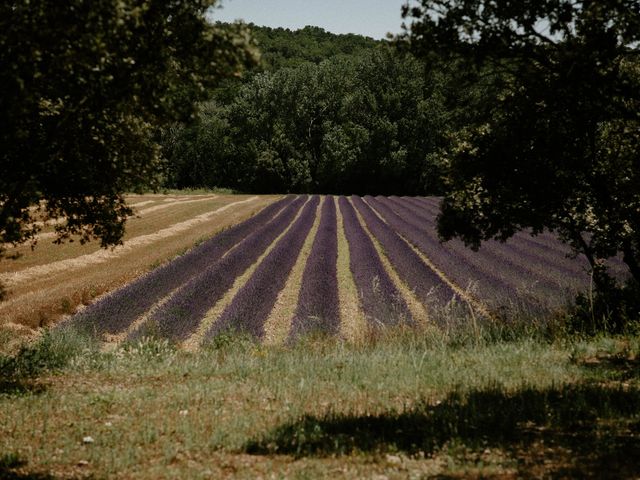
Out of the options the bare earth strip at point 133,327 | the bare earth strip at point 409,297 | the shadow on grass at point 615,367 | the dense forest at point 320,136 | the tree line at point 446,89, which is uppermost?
the dense forest at point 320,136

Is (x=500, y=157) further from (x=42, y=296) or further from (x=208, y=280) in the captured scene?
(x=42, y=296)

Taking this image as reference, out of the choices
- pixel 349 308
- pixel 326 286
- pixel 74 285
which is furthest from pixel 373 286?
pixel 74 285

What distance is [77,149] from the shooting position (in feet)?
24.7

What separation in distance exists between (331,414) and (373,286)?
32.8 feet

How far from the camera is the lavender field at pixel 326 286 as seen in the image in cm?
1284

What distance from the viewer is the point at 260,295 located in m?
15.6

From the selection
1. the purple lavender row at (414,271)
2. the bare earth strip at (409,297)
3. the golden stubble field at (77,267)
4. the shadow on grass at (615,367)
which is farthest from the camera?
the purple lavender row at (414,271)

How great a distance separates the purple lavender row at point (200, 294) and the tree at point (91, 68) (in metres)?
5.57

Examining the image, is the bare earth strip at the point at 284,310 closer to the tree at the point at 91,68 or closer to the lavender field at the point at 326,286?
the lavender field at the point at 326,286

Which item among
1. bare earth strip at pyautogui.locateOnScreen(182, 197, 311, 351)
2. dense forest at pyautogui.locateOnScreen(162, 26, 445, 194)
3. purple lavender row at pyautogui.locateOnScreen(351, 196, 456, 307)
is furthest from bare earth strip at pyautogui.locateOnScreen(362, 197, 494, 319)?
dense forest at pyautogui.locateOnScreen(162, 26, 445, 194)

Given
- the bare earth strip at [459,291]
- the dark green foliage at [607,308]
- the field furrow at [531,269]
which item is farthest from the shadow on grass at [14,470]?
the field furrow at [531,269]

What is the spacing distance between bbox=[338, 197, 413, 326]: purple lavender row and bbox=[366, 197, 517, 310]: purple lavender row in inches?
85.4

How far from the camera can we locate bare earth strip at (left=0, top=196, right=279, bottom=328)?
45.6ft

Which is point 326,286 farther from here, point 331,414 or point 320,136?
point 320,136
